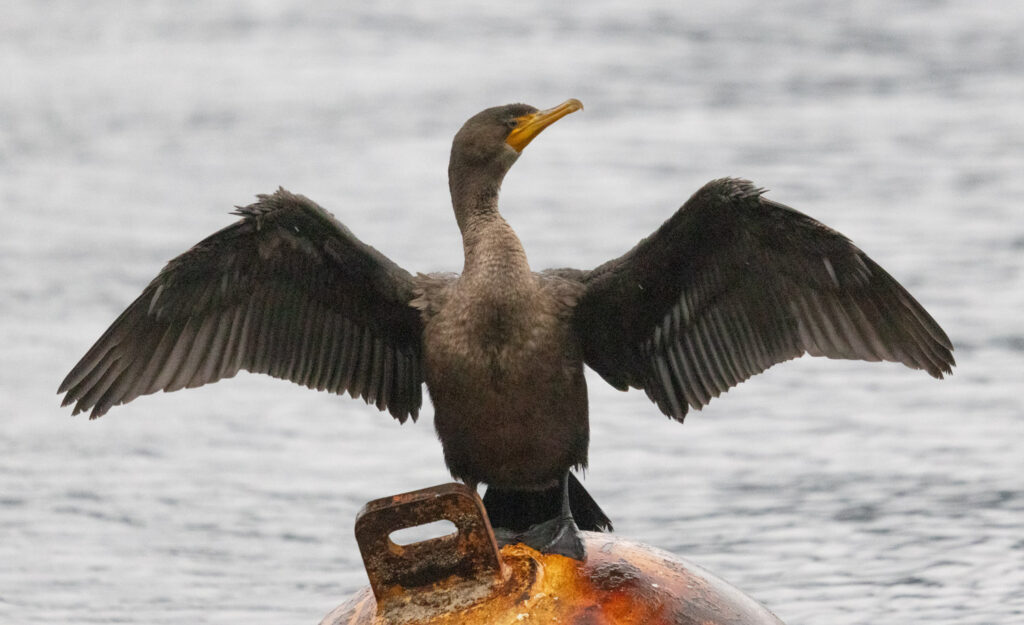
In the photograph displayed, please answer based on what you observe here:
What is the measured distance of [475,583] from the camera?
484cm

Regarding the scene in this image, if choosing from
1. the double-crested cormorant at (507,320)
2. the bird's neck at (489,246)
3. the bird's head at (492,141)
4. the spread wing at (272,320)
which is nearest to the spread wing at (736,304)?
the double-crested cormorant at (507,320)

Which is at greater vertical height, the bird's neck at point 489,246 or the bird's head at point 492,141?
the bird's head at point 492,141

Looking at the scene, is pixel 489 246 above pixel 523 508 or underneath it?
above

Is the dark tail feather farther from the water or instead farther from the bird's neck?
the water

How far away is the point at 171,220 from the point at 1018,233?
239 inches

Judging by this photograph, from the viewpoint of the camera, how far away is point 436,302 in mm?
6012

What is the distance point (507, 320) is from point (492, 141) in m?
0.70

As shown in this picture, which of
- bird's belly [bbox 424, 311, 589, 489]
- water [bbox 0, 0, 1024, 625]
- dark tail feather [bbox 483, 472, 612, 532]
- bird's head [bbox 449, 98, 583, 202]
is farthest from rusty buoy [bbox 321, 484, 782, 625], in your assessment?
water [bbox 0, 0, 1024, 625]

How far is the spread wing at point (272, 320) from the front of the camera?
20.0 ft

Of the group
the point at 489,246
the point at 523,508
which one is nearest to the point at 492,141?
the point at 489,246

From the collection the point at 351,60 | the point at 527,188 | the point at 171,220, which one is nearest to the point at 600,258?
the point at 527,188

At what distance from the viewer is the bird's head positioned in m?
6.12

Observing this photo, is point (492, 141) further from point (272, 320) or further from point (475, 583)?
point (475, 583)

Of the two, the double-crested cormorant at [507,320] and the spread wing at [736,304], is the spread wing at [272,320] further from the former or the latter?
the spread wing at [736,304]
